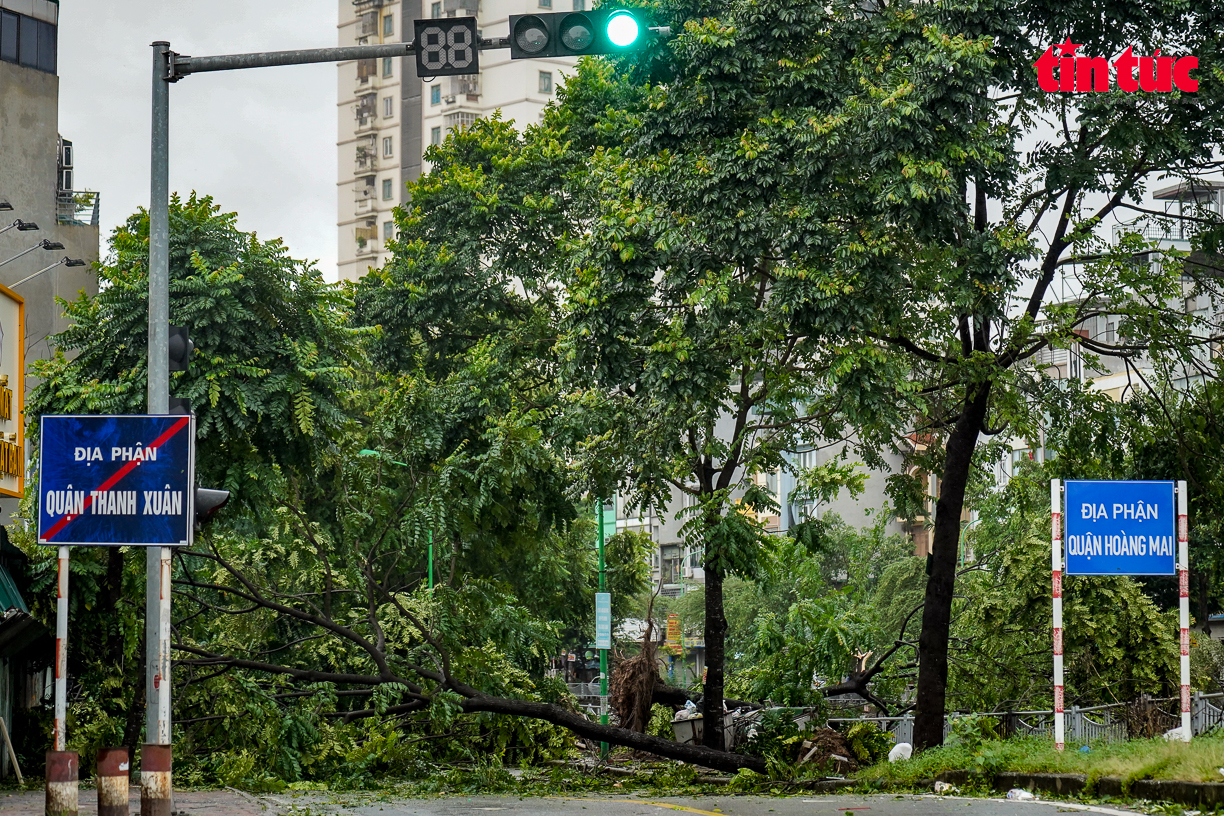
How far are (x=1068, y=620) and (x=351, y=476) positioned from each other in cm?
1350

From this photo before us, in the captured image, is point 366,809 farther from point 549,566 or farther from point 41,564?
point 549,566

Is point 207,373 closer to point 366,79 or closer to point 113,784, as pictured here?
point 113,784

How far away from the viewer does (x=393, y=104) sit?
107 meters

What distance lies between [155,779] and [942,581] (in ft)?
42.6

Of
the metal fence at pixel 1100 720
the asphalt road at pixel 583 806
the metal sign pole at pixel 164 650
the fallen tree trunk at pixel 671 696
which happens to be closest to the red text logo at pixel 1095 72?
the metal fence at pixel 1100 720

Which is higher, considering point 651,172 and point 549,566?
point 651,172

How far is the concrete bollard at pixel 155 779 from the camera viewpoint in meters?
10.8

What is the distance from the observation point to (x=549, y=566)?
36.8m

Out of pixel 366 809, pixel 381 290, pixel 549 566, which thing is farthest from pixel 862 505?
pixel 366 809

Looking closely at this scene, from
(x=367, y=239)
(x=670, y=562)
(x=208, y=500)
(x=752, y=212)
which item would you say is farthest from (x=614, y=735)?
(x=367, y=239)

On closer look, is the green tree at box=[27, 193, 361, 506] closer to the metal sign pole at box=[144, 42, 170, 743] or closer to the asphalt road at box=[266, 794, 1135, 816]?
the asphalt road at box=[266, 794, 1135, 816]

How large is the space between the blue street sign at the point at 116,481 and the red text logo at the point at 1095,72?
1226 centimetres

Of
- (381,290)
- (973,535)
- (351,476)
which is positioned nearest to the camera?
(351,476)

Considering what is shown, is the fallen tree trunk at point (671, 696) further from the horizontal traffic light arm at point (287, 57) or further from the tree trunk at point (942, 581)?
the horizontal traffic light arm at point (287, 57)
